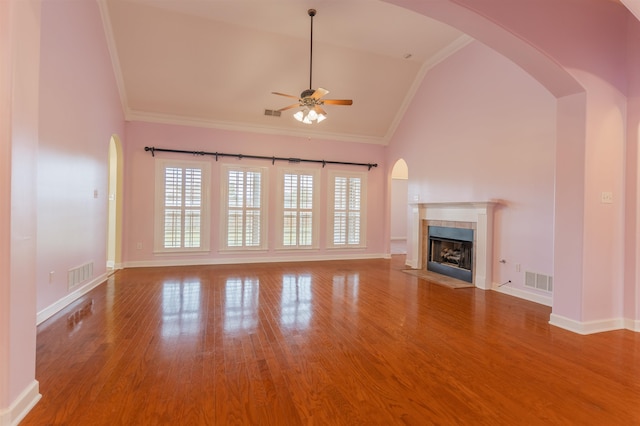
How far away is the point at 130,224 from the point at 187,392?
5.04 meters

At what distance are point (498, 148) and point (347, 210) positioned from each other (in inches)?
143

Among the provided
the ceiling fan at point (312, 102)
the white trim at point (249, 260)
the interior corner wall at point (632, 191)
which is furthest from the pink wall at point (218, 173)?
the interior corner wall at point (632, 191)

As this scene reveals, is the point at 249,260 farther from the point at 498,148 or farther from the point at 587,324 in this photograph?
the point at 587,324

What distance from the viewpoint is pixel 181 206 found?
6.14 metres

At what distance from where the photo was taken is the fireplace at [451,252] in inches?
200

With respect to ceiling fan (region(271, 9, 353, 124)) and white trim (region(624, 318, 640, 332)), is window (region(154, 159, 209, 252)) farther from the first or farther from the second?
white trim (region(624, 318, 640, 332))

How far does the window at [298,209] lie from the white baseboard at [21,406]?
17.0ft

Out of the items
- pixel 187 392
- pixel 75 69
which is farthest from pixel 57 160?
pixel 187 392

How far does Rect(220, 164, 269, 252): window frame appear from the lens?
6.43 m

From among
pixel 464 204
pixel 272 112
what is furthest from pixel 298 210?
pixel 464 204

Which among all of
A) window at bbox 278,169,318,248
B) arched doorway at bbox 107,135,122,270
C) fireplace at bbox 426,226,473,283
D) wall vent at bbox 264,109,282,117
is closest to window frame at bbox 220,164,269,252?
window at bbox 278,169,318,248

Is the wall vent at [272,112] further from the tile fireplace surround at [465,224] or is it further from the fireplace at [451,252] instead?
the fireplace at [451,252]

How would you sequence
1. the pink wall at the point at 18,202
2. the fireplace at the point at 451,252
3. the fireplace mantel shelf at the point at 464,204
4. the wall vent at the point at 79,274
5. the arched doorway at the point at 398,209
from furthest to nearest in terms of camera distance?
A: 1. the arched doorway at the point at 398,209
2. the fireplace at the point at 451,252
3. the fireplace mantel shelf at the point at 464,204
4. the wall vent at the point at 79,274
5. the pink wall at the point at 18,202

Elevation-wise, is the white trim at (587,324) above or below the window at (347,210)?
below
